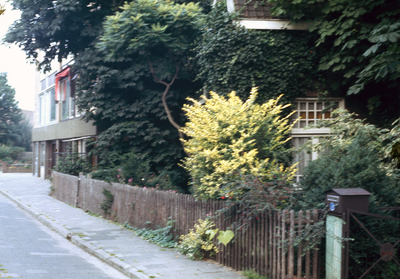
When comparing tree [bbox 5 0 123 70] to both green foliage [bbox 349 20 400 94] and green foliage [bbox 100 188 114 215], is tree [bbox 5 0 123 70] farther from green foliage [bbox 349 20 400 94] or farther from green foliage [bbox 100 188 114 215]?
green foliage [bbox 349 20 400 94]

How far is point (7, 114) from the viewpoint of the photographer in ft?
198

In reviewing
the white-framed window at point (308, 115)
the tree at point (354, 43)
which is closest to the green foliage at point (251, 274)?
the tree at point (354, 43)

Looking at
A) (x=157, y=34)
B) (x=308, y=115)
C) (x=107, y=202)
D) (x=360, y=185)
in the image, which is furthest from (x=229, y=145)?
(x=157, y=34)

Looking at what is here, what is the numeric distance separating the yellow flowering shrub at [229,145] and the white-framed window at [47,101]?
24401 mm

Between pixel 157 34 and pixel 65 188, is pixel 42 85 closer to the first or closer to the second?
pixel 65 188

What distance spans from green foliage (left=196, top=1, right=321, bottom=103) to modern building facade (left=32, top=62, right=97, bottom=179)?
33.4ft

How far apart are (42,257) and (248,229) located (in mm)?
4130

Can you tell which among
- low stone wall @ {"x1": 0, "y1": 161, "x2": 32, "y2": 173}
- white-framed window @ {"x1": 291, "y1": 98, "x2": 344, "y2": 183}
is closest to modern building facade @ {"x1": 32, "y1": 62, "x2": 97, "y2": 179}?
low stone wall @ {"x1": 0, "y1": 161, "x2": 32, "y2": 173}

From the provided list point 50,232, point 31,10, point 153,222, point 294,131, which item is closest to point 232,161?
point 153,222

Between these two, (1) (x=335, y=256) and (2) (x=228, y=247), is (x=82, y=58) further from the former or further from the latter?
(1) (x=335, y=256)

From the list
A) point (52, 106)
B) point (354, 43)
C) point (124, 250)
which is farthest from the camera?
point (52, 106)

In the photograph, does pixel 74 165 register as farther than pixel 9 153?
No

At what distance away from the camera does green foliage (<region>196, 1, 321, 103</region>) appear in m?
11.5

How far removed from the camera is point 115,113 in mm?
16781
